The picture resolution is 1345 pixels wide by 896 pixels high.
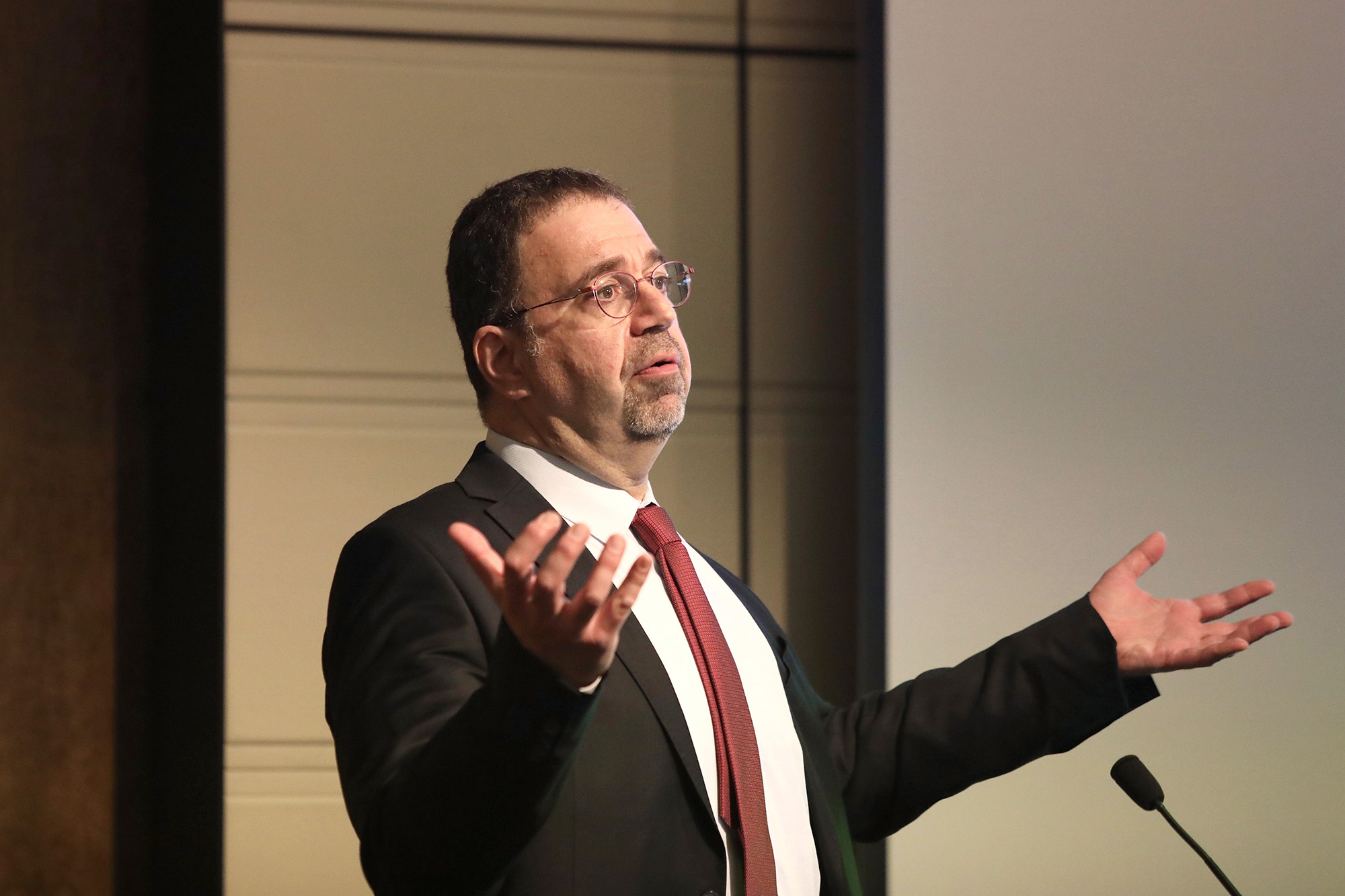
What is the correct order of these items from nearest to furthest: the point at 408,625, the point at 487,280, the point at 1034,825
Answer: the point at 408,625 < the point at 487,280 < the point at 1034,825

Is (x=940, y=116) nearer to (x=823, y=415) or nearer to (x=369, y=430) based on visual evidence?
(x=823, y=415)

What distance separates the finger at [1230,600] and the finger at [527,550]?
772 mm

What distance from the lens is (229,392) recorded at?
2.13m

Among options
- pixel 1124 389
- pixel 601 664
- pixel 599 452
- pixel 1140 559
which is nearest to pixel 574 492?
pixel 599 452

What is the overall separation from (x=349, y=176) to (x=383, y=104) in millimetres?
156

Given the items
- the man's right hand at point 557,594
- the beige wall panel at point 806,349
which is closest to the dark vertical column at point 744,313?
the beige wall panel at point 806,349

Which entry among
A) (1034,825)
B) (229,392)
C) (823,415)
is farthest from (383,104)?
(1034,825)

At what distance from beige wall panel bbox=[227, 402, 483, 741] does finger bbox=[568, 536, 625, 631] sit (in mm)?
1522

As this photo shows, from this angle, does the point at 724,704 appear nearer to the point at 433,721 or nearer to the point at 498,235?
the point at 433,721

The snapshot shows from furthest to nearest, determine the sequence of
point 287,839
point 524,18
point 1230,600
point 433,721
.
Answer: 1. point 524,18
2. point 287,839
3. point 1230,600
4. point 433,721

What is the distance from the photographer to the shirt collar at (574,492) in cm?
115

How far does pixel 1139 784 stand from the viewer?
1075 mm

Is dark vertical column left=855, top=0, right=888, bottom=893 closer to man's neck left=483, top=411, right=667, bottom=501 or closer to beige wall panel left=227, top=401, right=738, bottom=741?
beige wall panel left=227, top=401, right=738, bottom=741

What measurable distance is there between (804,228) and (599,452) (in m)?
1.21
